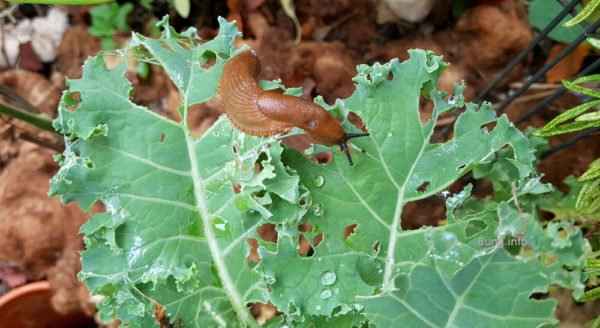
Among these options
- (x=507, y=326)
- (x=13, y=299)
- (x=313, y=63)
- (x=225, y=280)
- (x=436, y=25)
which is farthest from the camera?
(x=436, y=25)

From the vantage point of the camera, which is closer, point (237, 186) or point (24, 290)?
point (237, 186)

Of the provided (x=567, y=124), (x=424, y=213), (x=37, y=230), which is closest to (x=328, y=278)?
(x=567, y=124)

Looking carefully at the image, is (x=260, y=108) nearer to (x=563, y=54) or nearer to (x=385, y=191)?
(x=385, y=191)

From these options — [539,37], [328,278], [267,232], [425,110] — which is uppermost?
[539,37]

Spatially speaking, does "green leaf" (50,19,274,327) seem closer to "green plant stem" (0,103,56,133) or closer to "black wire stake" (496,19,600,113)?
"green plant stem" (0,103,56,133)

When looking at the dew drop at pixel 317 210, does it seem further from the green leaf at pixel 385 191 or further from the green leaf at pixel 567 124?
the green leaf at pixel 567 124

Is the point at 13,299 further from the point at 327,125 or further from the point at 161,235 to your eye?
the point at 327,125

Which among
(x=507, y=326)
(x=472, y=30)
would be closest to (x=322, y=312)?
(x=507, y=326)
